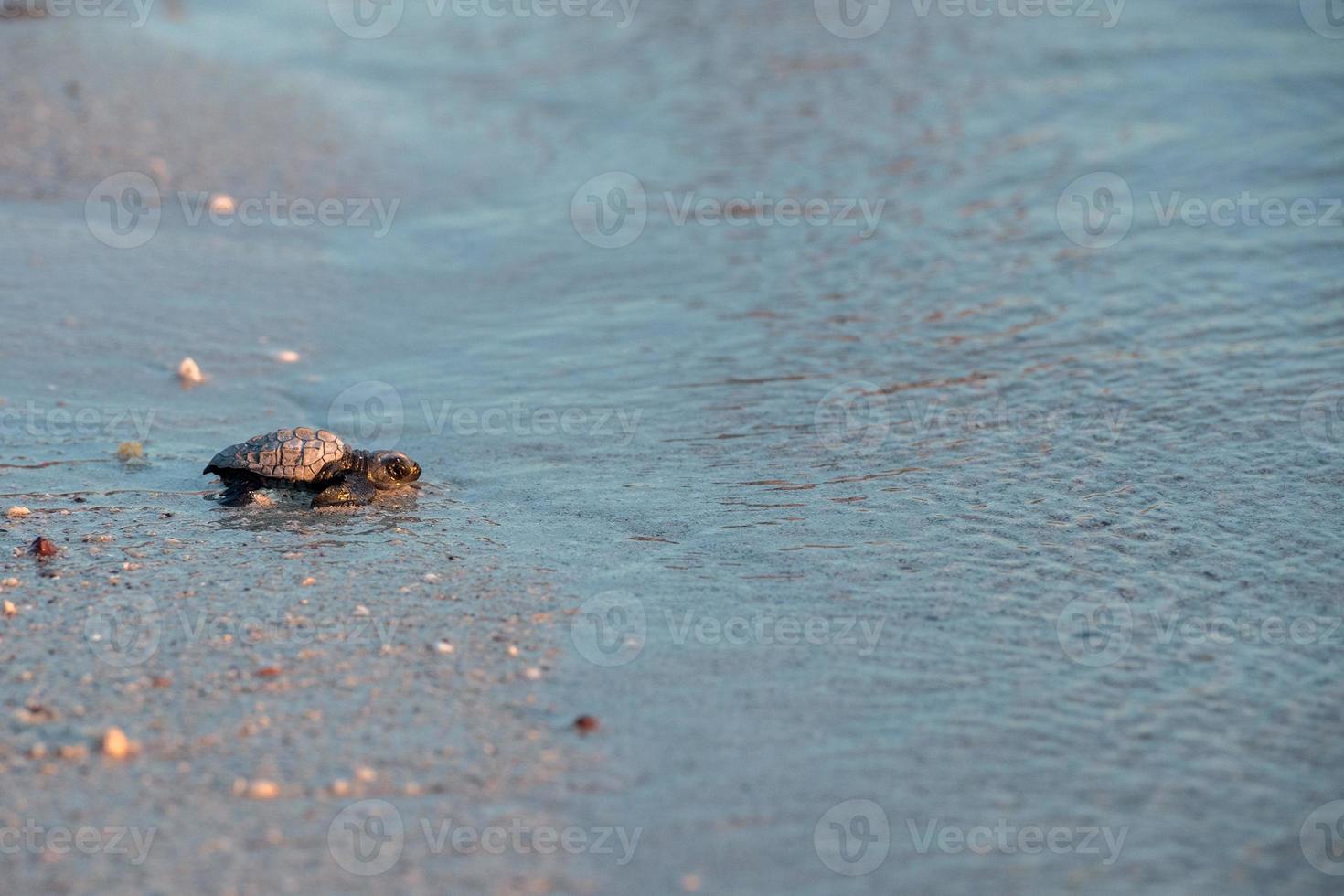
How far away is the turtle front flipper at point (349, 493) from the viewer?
5.52 metres

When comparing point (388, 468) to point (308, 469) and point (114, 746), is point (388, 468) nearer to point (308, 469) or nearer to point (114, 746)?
point (308, 469)

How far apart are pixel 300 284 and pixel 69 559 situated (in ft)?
11.5

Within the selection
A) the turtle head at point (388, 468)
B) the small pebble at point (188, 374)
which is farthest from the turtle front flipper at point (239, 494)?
the small pebble at point (188, 374)

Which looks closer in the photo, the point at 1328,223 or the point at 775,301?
the point at 775,301

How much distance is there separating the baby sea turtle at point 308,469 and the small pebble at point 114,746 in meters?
1.81

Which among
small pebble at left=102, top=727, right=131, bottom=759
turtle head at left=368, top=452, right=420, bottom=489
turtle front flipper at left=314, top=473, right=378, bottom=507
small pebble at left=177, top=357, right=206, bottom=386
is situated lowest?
small pebble at left=102, top=727, right=131, bottom=759

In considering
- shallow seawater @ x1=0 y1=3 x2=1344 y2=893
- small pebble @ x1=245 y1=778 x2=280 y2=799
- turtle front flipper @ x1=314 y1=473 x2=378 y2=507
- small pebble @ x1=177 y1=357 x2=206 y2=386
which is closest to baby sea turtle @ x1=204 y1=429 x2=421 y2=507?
turtle front flipper @ x1=314 y1=473 x2=378 y2=507

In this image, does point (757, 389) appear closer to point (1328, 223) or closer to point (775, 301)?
point (775, 301)

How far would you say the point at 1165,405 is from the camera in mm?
6383

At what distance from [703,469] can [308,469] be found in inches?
70.7

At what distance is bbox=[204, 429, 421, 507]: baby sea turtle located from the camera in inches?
217

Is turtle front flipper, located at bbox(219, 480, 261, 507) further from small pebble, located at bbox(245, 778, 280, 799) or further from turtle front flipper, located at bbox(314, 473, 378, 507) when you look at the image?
small pebble, located at bbox(245, 778, 280, 799)

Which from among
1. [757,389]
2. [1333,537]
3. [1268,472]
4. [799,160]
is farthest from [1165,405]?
[799,160]

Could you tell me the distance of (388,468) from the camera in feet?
18.3
